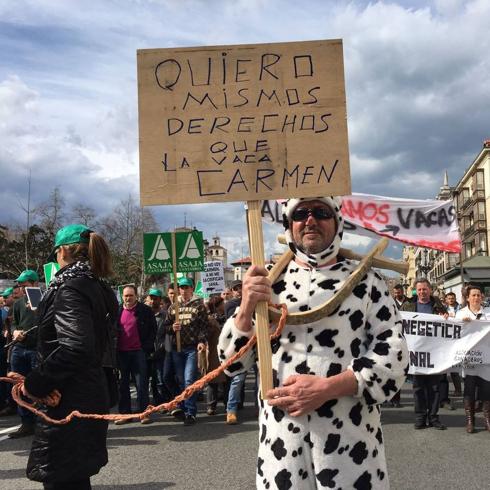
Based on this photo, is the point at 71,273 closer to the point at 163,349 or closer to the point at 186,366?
the point at 186,366

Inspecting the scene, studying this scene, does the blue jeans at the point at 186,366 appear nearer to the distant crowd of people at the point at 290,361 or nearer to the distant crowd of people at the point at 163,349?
the distant crowd of people at the point at 163,349

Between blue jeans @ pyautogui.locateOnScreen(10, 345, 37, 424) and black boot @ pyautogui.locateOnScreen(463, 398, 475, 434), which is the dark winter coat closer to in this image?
black boot @ pyautogui.locateOnScreen(463, 398, 475, 434)

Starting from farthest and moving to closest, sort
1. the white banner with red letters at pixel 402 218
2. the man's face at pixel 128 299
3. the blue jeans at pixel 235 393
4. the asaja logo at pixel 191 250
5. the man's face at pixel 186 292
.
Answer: the asaja logo at pixel 191 250 → the man's face at pixel 186 292 → the man's face at pixel 128 299 → the blue jeans at pixel 235 393 → the white banner with red letters at pixel 402 218

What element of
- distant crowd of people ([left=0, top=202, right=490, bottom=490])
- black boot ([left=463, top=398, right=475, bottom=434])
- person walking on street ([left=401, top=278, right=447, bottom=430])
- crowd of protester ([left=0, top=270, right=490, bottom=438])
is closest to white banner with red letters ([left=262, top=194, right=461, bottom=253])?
crowd of protester ([left=0, top=270, right=490, bottom=438])

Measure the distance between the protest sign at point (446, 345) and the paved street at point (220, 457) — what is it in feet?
2.50

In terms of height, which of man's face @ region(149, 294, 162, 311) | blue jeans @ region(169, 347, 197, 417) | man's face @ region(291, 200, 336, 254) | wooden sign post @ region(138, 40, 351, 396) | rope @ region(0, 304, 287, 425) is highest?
wooden sign post @ region(138, 40, 351, 396)

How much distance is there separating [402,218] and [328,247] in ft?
18.5

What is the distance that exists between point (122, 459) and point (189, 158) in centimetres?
466

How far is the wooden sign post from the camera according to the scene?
8.47ft

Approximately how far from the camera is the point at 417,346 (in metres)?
8.38

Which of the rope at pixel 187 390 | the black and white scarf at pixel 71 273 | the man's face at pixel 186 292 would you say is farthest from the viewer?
the man's face at pixel 186 292

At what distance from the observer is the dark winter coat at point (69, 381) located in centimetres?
288

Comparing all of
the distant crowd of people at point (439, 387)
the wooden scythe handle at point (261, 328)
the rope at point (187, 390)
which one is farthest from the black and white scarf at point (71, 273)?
the distant crowd of people at point (439, 387)

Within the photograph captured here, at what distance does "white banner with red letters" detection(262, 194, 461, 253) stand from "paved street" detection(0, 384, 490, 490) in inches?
97.1
